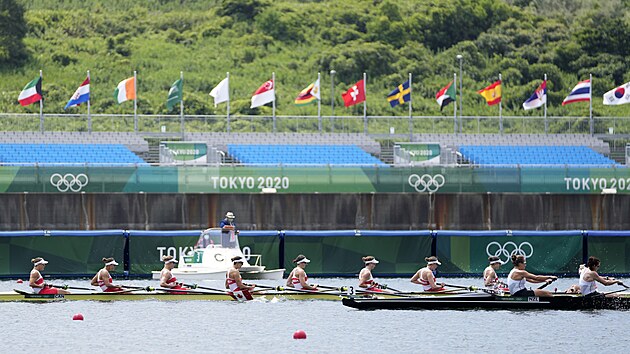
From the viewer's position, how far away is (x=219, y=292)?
1604 inches

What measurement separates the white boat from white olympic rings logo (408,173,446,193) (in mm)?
14994

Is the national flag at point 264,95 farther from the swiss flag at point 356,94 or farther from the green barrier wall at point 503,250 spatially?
the green barrier wall at point 503,250

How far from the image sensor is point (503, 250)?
158 ft

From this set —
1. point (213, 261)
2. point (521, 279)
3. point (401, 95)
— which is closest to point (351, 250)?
point (213, 261)

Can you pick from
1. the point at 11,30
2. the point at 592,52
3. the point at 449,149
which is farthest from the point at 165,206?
the point at 592,52

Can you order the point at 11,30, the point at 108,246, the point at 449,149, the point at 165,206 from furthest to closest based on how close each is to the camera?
1. the point at 11,30
2. the point at 449,149
3. the point at 165,206
4. the point at 108,246

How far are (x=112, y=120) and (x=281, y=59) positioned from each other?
110ft

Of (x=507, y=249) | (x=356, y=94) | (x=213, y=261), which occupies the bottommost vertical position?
(x=213, y=261)

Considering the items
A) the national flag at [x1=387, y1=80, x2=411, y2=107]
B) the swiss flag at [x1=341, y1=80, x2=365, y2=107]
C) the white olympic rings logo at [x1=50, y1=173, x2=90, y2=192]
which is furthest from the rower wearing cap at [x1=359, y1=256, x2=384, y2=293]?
the swiss flag at [x1=341, y1=80, x2=365, y2=107]

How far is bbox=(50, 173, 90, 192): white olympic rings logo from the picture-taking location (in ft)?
193

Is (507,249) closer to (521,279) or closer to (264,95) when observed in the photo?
(521,279)

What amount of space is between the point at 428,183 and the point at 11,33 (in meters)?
52.5

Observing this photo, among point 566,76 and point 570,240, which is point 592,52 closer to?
point 566,76

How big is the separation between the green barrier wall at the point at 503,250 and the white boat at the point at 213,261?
609cm
